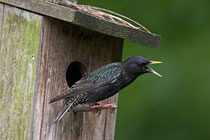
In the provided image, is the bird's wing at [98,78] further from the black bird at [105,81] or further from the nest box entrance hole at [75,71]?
the nest box entrance hole at [75,71]

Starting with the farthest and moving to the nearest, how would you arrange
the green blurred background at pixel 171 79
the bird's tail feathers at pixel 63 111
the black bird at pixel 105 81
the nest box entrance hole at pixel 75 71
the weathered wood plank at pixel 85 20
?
the green blurred background at pixel 171 79 < the nest box entrance hole at pixel 75 71 < the black bird at pixel 105 81 < the bird's tail feathers at pixel 63 111 < the weathered wood plank at pixel 85 20

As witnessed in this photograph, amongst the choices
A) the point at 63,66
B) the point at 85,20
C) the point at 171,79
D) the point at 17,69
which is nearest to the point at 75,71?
the point at 63,66

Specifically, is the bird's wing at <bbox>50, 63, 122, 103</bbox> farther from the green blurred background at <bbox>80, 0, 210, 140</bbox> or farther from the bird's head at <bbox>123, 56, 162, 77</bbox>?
the green blurred background at <bbox>80, 0, 210, 140</bbox>

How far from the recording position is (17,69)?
4.32 m

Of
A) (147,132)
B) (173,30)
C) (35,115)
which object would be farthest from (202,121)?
(35,115)

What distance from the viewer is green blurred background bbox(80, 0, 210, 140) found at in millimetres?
6379

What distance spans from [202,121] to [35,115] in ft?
8.92

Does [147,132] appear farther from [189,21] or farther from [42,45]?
[42,45]

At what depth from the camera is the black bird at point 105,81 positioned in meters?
4.27

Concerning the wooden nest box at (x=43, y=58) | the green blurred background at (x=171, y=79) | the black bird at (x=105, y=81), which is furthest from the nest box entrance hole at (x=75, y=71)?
the green blurred background at (x=171, y=79)

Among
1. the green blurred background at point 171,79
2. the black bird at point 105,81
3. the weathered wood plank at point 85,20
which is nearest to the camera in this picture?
the weathered wood plank at point 85,20

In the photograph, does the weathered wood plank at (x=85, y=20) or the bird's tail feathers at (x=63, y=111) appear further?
the bird's tail feathers at (x=63, y=111)

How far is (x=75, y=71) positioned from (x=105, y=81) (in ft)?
2.07

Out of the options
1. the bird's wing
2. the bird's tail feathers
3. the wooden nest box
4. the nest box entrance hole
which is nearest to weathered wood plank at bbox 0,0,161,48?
the wooden nest box
